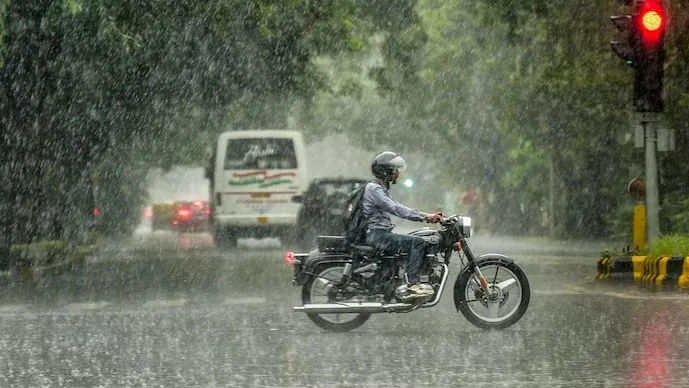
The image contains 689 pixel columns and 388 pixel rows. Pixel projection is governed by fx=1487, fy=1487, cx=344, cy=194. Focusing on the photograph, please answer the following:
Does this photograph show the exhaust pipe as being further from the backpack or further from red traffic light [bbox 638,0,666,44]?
red traffic light [bbox 638,0,666,44]

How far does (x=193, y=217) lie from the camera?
7106 cm

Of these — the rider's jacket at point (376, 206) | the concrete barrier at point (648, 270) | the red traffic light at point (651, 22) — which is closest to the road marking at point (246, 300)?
the rider's jacket at point (376, 206)

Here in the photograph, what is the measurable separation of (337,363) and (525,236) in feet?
135

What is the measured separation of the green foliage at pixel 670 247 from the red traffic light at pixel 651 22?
265cm

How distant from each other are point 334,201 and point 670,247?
49.5 ft

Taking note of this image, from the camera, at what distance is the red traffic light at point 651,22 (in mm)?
18375

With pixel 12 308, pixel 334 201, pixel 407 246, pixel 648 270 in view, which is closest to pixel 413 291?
pixel 407 246

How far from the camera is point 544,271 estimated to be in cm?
2278

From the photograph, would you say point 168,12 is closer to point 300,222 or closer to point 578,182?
point 300,222

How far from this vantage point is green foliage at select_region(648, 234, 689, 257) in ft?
61.9

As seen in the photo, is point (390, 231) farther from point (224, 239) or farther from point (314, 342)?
point (224, 239)

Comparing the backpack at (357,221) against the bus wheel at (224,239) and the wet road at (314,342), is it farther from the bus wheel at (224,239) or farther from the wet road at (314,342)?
the bus wheel at (224,239)

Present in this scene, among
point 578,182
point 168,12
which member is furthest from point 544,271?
point 578,182

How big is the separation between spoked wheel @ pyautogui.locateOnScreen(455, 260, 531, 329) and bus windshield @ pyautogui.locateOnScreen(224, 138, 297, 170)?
82.8 feet
